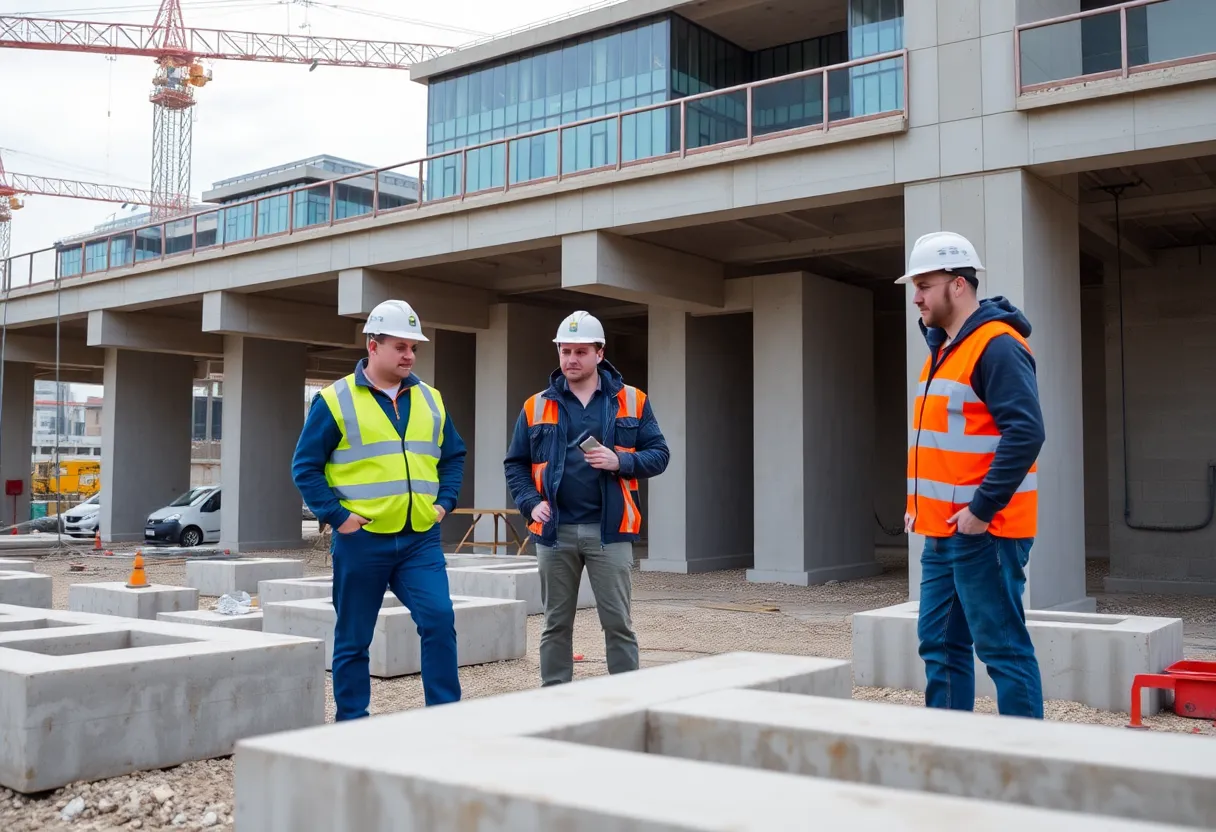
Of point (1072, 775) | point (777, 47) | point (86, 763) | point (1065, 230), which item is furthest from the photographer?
point (777, 47)

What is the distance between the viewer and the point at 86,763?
16.0 ft

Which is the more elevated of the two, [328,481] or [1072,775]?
[328,481]

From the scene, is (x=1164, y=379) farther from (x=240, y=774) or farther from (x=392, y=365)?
(x=240, y=774)

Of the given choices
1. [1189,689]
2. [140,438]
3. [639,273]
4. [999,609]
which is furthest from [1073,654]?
[140,438]

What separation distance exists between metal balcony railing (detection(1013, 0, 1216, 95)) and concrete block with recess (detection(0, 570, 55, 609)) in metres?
12.0

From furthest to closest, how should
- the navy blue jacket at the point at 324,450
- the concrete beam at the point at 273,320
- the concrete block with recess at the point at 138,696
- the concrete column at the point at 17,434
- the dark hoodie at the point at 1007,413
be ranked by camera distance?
the concrete column at the point at 17,434 → the concrete beam at the point at 273,320 → the navy blue jacket at the point at 324,450 → the concrete block with recess at the point at 138,696 → the dark hoodie at the point at 1007,413

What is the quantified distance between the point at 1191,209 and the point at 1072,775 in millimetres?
14719

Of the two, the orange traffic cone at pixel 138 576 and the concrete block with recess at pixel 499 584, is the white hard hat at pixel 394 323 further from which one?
the concrete block with recess at pixel 499 584

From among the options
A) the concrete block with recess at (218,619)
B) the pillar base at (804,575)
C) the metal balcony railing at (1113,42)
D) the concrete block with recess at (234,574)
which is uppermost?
the metal balcony railing at (1113,42)

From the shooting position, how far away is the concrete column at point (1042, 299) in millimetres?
12453

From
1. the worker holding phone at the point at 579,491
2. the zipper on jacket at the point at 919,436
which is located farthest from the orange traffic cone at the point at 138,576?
the zipper on jacket at the point at 919,436

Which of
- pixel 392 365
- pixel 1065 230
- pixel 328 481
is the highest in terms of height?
pixel 1065 230

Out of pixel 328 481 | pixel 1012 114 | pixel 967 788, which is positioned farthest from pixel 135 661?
pixel 1012 114

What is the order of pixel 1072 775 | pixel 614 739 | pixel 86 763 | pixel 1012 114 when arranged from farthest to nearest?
pixel 1012 114, pixel 86 763, pixel 614 739, pixel 1072 775
